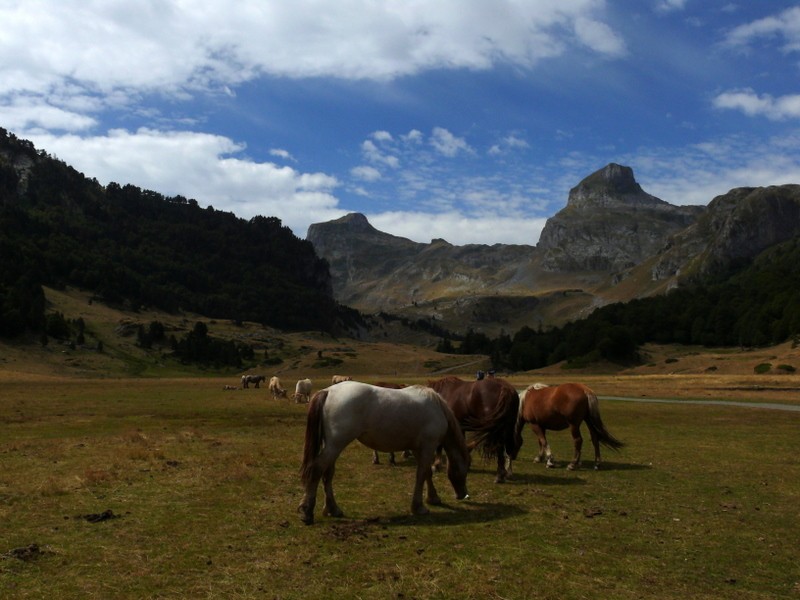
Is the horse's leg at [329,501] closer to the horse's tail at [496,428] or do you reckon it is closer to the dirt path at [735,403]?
the horse's tail at [496,428]

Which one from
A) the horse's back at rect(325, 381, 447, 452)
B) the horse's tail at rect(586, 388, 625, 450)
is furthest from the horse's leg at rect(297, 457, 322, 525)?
the horse's tail at rect(586, 388, 625, 450)

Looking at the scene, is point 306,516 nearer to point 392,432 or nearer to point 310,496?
point 310,496

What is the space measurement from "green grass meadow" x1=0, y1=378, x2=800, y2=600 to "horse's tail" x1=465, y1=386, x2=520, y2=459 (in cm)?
101

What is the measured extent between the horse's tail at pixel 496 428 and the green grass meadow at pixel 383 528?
1008 millimetres

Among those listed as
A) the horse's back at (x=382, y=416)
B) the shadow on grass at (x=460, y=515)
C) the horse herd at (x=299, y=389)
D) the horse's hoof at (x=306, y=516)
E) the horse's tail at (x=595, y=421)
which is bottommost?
the horse herd at (x=299, y=389)

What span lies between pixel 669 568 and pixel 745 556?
173 cm

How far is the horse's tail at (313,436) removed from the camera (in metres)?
12.0

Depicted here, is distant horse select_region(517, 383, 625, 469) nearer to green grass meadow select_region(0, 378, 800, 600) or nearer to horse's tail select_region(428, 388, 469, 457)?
green grass meadow select_region(0, 378, 800, 600)

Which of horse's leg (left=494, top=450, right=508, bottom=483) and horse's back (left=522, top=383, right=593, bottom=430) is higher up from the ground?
horse's back (left=522, top=383, right=593, bottom=430)

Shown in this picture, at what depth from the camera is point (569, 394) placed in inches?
740

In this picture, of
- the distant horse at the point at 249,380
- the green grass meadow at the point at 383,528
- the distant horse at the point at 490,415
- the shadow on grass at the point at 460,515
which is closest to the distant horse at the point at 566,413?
the green grass meadow at the point at 383,528

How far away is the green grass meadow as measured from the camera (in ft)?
27.8

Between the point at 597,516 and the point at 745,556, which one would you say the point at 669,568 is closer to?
the point at 745,556

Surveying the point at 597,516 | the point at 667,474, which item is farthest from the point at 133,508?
the point at 667,474
